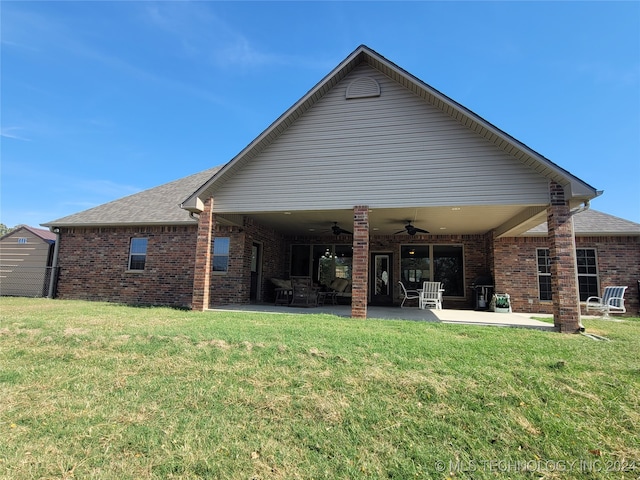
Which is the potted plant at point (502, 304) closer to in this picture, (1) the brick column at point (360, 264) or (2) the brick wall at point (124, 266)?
(1) the brick column at point (360, 264)

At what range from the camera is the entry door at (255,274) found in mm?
12094

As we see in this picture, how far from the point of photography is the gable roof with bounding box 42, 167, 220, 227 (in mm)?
11969

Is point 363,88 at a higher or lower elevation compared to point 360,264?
higher

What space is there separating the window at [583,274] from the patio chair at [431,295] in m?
3.73

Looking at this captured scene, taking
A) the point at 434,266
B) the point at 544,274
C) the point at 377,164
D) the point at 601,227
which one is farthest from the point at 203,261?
the point at 601,227

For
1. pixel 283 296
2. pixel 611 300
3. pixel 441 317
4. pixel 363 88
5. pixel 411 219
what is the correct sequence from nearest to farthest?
pixel 363 88 < pixel 441 317 < pixel 611 300 < pixel 411 219 < pixel 283 296

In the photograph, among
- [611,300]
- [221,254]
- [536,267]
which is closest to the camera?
[611,300]

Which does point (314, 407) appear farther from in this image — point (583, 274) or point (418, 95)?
point (583, 274)

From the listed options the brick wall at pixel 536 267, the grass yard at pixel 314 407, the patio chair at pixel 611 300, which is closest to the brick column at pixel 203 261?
the grass yard at pixel 314 407

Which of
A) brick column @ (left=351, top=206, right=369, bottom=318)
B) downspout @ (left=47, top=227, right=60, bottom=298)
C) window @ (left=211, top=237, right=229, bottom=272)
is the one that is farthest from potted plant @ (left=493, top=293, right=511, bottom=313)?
downspout @ (left=47, top=227, right=60, bottom=298)

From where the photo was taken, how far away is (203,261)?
348 inches

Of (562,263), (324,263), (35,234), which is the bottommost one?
(562,263)

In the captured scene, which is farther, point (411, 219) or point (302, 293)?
point (302, 293)

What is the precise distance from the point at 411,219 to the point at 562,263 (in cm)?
429
